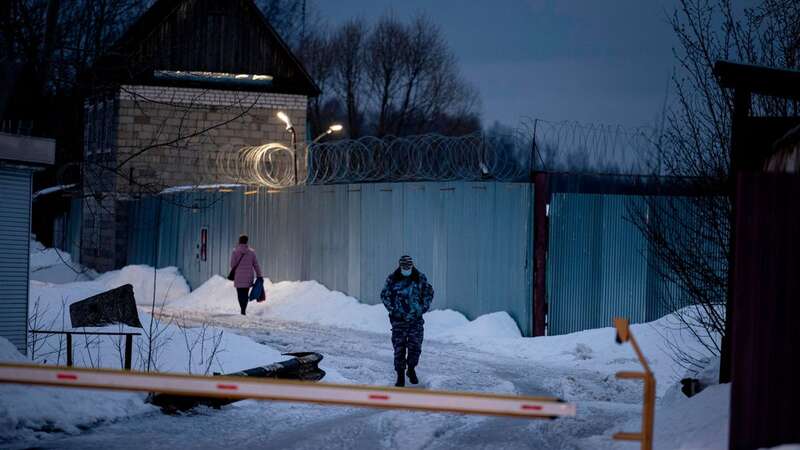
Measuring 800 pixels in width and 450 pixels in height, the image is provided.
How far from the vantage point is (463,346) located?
1650cm

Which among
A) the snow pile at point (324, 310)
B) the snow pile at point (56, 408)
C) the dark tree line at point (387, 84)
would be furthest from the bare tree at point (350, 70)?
the snow pile at point (56, 408)

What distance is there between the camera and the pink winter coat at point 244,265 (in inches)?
849

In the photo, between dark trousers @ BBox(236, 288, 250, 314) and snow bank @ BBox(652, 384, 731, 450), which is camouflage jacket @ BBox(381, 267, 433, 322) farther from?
dark trousers @ BBox(236, 288, 250, 314)

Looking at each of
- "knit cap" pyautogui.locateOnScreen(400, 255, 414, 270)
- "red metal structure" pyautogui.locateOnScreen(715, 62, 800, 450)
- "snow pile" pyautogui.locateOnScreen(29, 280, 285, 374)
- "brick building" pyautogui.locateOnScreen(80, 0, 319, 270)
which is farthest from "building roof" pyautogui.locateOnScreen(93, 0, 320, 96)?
"red metal structure" pyautogui.locateOnScreen(715, 62, 800, 450)

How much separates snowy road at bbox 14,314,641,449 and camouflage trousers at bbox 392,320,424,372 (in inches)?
13.4

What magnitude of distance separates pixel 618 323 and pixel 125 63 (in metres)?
8.33

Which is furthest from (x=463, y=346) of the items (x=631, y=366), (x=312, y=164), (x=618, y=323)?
(x=618, y=323)

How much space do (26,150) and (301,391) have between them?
756 centimetres

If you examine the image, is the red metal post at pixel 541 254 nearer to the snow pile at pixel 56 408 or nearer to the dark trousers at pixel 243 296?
the dark trousers at pixel 243 296

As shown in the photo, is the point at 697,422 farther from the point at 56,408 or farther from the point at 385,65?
Result: the point at 385,65

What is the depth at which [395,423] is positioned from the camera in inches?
392

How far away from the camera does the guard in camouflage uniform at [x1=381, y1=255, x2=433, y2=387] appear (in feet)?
42.2

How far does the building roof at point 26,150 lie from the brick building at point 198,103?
18.7 metres

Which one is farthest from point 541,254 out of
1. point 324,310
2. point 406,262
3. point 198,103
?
point 198,103
